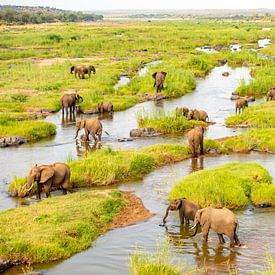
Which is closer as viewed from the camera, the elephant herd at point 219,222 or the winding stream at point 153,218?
the winding stream at point 153,218

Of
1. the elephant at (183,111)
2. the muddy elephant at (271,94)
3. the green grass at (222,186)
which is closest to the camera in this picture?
the green grass at (222,186)

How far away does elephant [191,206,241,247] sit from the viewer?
12.6 meters

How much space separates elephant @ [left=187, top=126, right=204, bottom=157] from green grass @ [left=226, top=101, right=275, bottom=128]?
5384 millimetres

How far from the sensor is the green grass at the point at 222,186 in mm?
15586

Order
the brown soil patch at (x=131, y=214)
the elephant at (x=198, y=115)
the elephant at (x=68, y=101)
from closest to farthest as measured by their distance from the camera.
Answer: the brown soil patch at (x=131, y=214), the elephant at (x=198, y=115), the elephant at (x=68, y=101)

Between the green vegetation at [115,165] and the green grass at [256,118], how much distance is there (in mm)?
5908

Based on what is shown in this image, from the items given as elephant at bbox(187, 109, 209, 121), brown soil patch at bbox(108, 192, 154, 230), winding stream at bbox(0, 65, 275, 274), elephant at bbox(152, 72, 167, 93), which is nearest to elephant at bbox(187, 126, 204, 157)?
winding stream at bbox(0, 65, 275, 274)

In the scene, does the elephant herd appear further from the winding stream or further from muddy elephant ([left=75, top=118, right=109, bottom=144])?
muddy elephant ([left=75, top=118, right=109, bottom=144])

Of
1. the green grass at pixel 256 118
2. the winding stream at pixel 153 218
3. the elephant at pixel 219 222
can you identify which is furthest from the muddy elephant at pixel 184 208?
the green grass at pixel 256 118

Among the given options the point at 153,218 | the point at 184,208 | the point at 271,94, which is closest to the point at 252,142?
the point at 153,218

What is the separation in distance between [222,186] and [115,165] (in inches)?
167

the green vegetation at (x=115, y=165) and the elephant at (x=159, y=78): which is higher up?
the elephant at (x=159, y=78)

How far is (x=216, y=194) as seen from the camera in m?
15.7

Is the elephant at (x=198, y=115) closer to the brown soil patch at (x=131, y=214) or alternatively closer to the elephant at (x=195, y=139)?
the elephant at (x=195, y=139)
